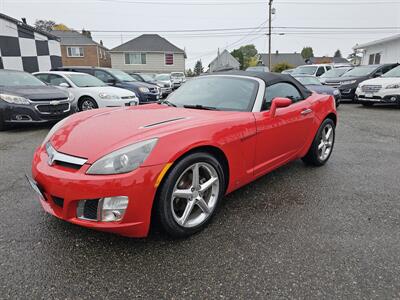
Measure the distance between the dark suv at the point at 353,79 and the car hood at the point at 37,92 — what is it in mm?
9935

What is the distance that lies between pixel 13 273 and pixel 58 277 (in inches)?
12.2

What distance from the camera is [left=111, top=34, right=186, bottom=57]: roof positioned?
111 ft

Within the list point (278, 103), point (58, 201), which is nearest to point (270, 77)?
point (278, 103)

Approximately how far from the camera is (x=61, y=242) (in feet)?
7.02

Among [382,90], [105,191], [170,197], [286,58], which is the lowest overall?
[170,197]

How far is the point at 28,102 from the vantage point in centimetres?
590

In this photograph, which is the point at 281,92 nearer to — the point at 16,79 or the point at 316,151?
the point at 316,151

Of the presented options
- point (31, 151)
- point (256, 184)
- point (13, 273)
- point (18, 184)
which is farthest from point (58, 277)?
point (31, 151)

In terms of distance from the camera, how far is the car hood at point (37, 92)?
234 inches

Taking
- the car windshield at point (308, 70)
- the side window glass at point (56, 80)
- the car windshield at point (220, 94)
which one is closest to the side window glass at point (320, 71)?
the car windshield at point (308, 70)

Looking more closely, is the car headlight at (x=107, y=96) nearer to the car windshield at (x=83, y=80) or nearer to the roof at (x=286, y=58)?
the car windshield at (x=83, y=80)

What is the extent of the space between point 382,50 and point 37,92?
24140mm

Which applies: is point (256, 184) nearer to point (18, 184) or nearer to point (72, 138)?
point (72, 138)

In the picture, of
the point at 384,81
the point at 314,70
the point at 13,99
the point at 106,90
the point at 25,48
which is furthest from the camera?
the point at 314,70
